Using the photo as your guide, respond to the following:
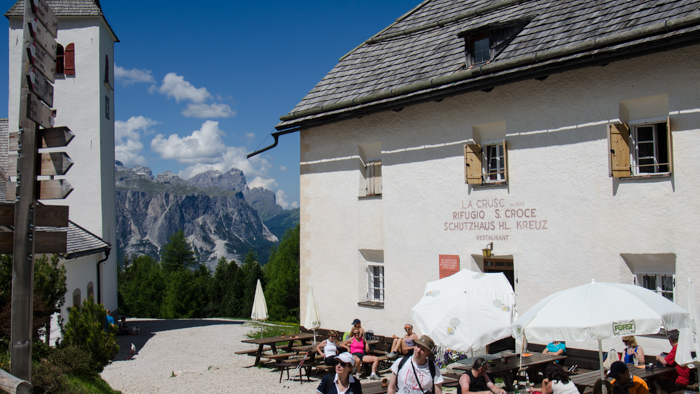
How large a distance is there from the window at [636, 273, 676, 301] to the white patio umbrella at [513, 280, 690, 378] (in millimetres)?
2737

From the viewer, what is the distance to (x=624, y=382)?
23.9 ft

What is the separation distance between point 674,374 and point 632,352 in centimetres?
76

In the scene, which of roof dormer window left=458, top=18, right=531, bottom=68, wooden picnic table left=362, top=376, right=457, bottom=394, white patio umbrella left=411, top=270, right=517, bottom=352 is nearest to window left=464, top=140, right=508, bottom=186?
roof dormer window left=458, top=18, right=531, bottom=68

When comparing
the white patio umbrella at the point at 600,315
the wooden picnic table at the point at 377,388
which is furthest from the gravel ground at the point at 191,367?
the white patio umbrella at the point at 600,315

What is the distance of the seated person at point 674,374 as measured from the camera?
27.7 ft

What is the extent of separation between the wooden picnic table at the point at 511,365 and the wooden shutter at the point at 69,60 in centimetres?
2109

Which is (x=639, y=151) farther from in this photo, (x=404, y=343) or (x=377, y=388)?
(x=377, y=388)

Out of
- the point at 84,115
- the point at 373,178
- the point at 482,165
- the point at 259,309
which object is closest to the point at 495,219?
the point at 482,165

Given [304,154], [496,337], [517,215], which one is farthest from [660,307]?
[304,154]

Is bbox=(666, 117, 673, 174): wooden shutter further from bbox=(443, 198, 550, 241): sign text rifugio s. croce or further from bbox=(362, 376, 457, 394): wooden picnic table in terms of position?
bbox=(362, 376, 457, 394): wooden picnic table

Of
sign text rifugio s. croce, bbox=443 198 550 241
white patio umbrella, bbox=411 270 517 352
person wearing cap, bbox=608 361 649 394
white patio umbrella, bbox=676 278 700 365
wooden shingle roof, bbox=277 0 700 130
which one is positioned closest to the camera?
person wearing cap, bbox=608 361 649 394

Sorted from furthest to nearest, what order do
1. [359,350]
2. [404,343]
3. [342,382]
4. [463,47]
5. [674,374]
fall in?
[463,47]
[359,350]
[404,343]
[674,374]
[342,382]

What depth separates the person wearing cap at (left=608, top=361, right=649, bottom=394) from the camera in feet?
23.7

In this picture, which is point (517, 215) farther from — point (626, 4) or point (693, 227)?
point (626, 4)
